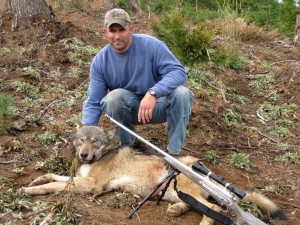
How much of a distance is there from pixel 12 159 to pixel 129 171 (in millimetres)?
1545

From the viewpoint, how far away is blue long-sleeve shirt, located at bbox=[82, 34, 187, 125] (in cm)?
523

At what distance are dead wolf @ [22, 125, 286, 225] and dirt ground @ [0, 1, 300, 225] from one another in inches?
6.1

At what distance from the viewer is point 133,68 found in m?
5.27

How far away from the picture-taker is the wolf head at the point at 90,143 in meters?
4.96

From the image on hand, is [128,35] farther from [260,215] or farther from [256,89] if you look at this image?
[256,89]

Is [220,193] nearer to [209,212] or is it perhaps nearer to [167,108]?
[209,212]

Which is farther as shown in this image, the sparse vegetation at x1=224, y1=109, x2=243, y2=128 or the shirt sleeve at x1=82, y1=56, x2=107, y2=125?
the sparse vegetation at x1=224, y1=109, x2=243, y2=128

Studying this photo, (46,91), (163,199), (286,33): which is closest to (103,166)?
(163,199)

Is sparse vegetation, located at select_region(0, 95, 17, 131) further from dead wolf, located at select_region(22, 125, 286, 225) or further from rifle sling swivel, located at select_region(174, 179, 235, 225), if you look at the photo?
rifle sling swivel, located at select_region(174, 179, 235, 225)

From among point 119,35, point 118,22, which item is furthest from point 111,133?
point 118,22

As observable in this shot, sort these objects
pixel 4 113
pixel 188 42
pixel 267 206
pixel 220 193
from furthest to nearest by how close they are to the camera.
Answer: pixel 188 42
pixel 4 113
pixel 267 206
pixel 220 193

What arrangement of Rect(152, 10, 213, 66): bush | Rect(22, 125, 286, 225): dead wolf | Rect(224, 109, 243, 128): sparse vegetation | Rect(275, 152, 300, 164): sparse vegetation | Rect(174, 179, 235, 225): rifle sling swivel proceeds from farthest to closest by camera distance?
Rect(152, 10, 213, 66): bush < Rect(224, 109, 243, 128): sparse vegetation < Rect(275, 152, 300, 164): sparse vegetation < Rect(22, 125, 286, 225): dead wolf < Rect(174, 179, 235, 225): rifle sling swivel

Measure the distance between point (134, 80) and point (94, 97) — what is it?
21.4 inches

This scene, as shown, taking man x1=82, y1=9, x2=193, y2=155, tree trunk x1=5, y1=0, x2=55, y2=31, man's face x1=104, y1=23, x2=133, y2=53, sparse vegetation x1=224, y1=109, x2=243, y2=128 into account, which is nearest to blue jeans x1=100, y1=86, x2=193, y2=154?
man x1=82, y1=9, x2=193, y2=155
